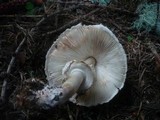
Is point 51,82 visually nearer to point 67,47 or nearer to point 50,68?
point 50,68

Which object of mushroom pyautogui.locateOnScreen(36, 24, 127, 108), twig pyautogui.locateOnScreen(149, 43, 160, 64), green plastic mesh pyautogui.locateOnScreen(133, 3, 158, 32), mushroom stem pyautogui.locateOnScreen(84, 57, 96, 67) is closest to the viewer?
mushroom pyautogui.locateOnScreen(36, 24, 127, 108)

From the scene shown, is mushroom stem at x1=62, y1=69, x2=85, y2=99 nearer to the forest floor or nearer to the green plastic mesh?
the forest floor

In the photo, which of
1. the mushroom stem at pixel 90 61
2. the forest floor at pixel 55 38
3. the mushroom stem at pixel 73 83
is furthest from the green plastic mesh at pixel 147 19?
the mushroom stem at pixel 73 83

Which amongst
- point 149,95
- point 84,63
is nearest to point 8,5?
point 84,63

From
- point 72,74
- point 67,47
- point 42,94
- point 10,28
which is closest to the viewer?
point 42,94

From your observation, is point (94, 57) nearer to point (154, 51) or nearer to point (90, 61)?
point (90, 61)

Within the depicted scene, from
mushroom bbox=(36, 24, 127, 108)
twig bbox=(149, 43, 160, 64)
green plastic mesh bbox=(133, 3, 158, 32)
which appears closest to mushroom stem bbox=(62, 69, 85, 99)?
mushroom bbox=(36, 24, 127, 108)

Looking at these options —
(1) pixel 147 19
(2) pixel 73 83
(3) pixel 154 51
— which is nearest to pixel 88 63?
(2) pixel 73 83

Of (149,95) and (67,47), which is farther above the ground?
(67,47)
